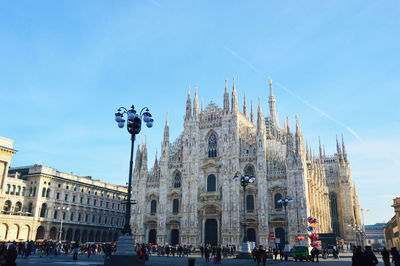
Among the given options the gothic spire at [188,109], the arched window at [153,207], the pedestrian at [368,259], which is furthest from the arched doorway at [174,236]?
the pedestrian at [368,259]

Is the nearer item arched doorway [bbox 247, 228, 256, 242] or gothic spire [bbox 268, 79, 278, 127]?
arched doorway [bbox 247, 228, 256, 242]

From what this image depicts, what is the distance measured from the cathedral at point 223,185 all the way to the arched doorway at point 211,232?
0.13m

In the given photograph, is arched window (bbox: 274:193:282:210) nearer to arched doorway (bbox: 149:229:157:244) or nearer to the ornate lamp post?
arched doorway (bbox: 149:229:157:244)

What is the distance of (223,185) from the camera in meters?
46.8

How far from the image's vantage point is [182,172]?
5044cm

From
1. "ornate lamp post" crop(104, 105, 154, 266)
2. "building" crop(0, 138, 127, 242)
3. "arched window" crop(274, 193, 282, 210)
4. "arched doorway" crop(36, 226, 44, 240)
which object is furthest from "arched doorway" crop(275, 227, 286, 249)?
"arched doorway" crop(36, 226, 44, 240)

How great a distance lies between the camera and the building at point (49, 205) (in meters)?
48.7

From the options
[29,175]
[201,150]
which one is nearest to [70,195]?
[29,175]

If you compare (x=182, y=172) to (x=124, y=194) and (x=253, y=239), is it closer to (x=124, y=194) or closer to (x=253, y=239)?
(x=253, y=239)

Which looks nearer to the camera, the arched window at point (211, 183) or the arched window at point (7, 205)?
the arched window at point (211, 183)

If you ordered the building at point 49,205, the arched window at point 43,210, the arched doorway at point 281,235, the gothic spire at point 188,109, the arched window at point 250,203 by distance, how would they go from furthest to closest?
1. the arched window at point 43,210
2. the gothic spire at point 188,109
3. the building at point 49,205
4. the arched window at point 250,203
5. the arched doorway at point 281,235

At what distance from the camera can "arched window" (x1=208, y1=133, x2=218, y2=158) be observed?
50406 millimetres

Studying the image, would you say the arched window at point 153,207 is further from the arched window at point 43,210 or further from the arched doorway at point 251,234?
the arched window at point 43,210

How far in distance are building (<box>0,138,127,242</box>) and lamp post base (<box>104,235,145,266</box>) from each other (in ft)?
119
